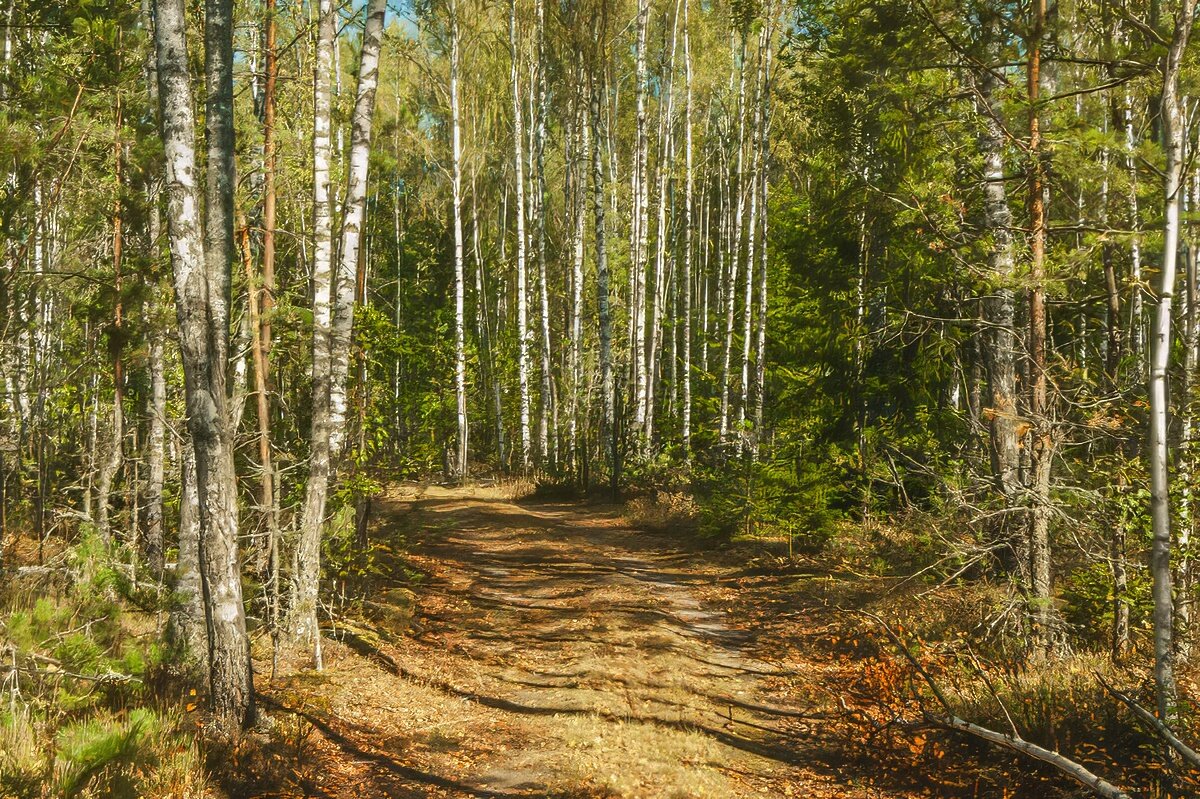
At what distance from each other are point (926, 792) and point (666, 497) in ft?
36.5

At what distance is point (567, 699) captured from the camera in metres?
7.05

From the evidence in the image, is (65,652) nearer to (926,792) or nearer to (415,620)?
(415,620)

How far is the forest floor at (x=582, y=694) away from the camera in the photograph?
556 centimetres

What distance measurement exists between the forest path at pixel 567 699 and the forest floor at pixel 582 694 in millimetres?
20

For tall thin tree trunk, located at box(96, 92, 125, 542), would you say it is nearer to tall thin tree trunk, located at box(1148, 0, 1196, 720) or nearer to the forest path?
the forest path

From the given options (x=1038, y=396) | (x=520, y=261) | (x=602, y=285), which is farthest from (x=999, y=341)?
(x=520, y=261)

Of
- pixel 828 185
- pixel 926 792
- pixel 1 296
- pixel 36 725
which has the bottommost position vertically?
pixel 926 792

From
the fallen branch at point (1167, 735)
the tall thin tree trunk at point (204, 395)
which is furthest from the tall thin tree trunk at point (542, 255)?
the fallen branch at point (1167, 735)

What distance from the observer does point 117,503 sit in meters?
12.8

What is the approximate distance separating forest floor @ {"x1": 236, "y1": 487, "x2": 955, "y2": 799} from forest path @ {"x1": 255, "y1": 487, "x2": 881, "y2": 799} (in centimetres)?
2

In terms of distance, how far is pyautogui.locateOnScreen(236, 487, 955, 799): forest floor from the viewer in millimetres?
5559

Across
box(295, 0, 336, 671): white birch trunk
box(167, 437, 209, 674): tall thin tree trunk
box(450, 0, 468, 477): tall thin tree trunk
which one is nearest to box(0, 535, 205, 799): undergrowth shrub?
box(167, 437, 209, 674): tall thin tree trunk

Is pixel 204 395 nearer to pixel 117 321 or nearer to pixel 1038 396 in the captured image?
pixel 117 321

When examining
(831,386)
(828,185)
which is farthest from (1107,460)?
(828,185)
